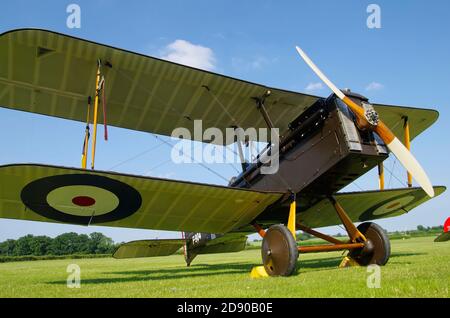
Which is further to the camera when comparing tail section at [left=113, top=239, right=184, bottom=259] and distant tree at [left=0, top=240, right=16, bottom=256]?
distant tree at [left=0, top=240, right=16, bottom=256]

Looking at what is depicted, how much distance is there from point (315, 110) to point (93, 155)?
13.1ft

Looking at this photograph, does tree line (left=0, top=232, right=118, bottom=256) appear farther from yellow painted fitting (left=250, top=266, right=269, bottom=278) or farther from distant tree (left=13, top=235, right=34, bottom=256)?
yellow painted fitting (left=250, top=266, right=269, bottom=278)

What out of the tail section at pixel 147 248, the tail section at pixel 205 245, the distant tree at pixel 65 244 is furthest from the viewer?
the distant tree at pixel 65 244

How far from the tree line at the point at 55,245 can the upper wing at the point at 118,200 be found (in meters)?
60.2

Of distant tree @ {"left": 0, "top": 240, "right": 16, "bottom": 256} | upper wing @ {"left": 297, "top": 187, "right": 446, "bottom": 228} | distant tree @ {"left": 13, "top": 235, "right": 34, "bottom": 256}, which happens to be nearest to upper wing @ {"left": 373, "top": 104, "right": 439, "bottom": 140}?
upper wing @ {"left": 297, "top": 187, "right": 446, "bottom": 228}

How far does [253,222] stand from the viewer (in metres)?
8.16

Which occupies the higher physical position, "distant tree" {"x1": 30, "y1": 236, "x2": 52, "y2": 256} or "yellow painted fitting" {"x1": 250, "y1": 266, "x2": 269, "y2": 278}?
"distant tree" {"x1": 30, "y1": 236, "x2": 52, "y2": 256}

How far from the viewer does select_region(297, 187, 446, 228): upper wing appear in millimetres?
8539

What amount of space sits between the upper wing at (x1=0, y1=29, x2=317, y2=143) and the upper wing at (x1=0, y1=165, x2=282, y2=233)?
1.87 metres

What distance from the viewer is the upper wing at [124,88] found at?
6.26 meters

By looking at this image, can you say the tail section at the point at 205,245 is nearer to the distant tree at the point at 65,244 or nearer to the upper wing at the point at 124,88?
the upper wing at the point at 124,88

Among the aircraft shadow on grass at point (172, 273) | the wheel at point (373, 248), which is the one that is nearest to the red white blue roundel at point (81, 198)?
the aircraft shadow on grass at point (172, 273)
